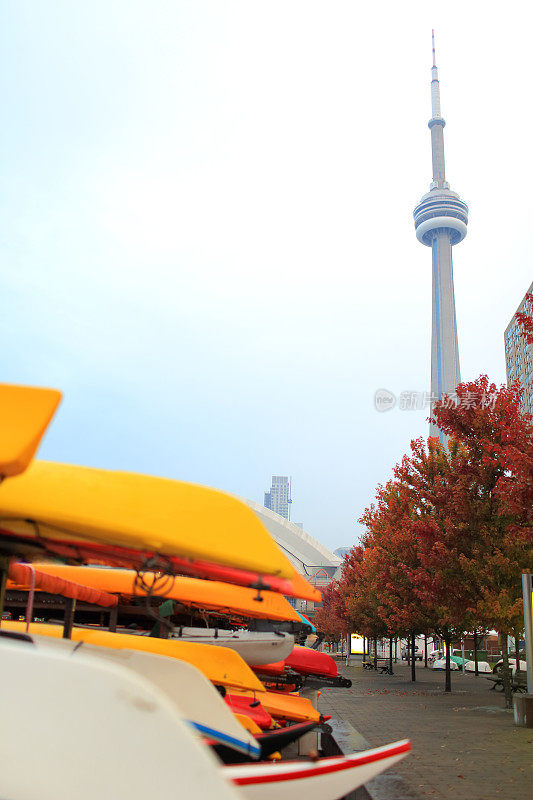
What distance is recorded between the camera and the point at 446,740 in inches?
416

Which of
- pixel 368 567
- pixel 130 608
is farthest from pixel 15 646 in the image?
pixel 368 567

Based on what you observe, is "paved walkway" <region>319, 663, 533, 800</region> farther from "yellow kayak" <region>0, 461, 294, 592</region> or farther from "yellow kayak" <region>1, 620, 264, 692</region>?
"yellow kayak" <region>0, 461, 294, 592</region>

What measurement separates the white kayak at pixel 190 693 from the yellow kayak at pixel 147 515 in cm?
158

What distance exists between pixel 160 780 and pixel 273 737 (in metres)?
2.49

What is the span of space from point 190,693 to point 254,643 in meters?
5.77

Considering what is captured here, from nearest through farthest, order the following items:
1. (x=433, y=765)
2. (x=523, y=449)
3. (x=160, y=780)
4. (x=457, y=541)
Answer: (x=160, y=780)
(x=433, y=765)
(x=523, y=449)
(x=457, y=541)

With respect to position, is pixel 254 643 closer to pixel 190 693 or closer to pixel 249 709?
pixel 249 709

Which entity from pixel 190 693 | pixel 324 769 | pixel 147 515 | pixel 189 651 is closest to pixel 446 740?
pixel 189 651

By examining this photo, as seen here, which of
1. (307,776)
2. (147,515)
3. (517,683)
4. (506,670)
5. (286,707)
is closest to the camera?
(147,515)

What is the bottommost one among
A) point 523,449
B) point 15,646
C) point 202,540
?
point 15,646

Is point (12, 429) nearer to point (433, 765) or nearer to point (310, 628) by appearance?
point (433, 765)

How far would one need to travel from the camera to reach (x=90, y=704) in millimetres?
2600

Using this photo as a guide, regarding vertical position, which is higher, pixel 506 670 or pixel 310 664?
pixel 310 664

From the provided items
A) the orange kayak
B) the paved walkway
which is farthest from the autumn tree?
the orange kayak
